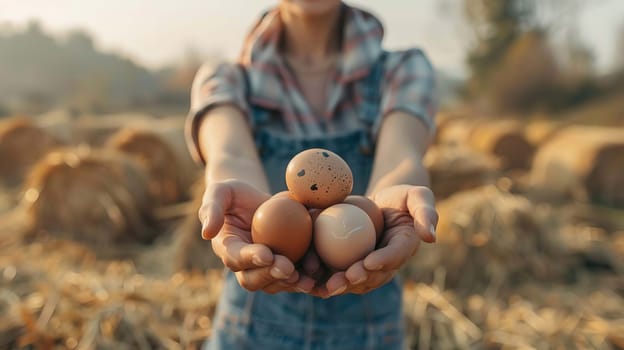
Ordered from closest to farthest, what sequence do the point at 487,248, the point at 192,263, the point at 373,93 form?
the point at 373,93, the point at 487,248, the point at 192,263

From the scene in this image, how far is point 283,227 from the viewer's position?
3.24 ft

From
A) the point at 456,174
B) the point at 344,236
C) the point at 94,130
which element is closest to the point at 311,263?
the point at 344,236

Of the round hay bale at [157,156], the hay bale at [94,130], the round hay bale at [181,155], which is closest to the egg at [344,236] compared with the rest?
the round hay bale at [157,156]

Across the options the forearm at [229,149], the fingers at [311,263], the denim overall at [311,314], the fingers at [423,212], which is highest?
the fingers at [423,212]

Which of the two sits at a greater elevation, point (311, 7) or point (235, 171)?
point (311, 7)

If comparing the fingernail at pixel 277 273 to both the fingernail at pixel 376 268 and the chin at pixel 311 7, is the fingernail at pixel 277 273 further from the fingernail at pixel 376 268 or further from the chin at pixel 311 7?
the chin at pixel 311 7

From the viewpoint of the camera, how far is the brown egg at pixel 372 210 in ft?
3.50

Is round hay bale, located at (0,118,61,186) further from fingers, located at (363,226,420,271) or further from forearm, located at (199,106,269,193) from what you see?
fingers, located at (363,226,420,271)

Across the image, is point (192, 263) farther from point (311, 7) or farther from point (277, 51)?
point (311, 7)

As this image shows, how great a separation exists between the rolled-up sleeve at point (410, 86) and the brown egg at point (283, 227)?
479 millimetres

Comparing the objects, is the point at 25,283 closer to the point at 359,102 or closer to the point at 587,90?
the point at 359,102

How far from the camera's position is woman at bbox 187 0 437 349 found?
1.35m

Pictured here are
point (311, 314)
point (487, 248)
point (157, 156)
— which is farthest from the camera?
point (157, 156)

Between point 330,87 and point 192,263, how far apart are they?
1947 mm
